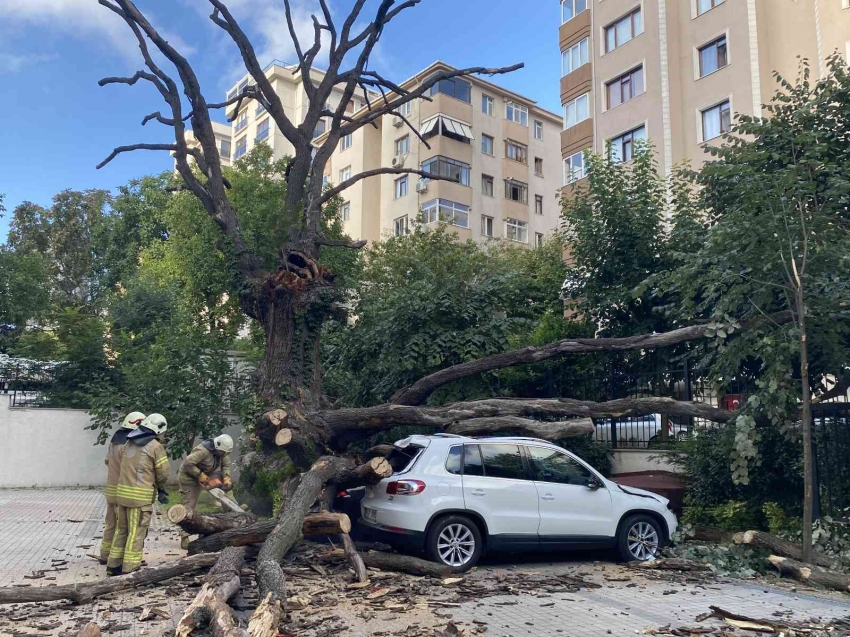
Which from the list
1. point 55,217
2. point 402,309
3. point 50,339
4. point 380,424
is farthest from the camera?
point 55,217

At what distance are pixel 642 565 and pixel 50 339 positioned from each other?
57.5 ft

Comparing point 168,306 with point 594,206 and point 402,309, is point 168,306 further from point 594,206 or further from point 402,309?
point 594,206

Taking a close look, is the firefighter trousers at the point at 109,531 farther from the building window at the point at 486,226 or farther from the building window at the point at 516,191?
the building window at the point at 516,191

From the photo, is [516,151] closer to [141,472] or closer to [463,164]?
[463,164]

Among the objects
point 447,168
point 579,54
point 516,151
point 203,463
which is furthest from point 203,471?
point 516,151

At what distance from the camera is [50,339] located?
20375 mm

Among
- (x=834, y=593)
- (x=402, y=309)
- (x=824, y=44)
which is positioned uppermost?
(x=824, y=44)

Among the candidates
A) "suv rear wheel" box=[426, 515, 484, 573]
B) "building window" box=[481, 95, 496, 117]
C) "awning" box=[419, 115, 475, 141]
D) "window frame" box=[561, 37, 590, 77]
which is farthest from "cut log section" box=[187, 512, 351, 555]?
"building window" box=[481, 95, 496, 117]

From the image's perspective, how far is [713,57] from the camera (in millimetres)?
25062

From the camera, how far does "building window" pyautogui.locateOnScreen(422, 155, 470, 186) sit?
37312 millimetres

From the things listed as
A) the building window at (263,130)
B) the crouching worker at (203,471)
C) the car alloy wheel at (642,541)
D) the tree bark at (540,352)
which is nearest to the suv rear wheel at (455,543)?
the car alloy wheel at (642,541)

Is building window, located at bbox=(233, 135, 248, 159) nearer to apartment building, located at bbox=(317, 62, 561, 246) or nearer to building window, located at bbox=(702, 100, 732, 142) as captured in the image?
apartment building, located at bbox=(317, 62, 561, 246)

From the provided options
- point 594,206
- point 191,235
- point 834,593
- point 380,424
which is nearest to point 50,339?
point 191,235

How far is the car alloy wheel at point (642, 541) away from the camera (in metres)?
9.27
